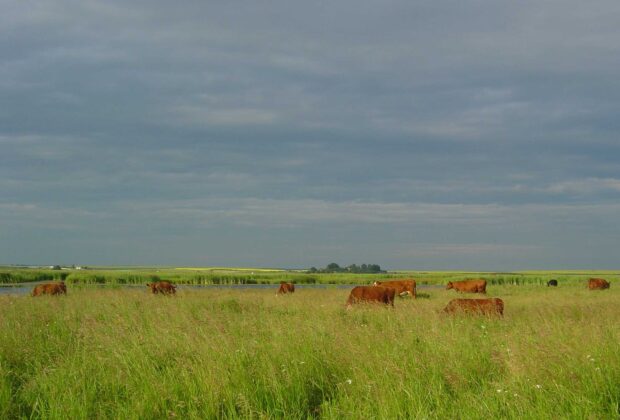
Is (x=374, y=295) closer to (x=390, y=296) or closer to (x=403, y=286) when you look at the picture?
(x=390, y=296)

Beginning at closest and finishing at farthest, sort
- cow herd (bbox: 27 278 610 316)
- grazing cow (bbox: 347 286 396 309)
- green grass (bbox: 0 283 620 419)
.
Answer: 1. green grass (bbox: 0 283 620 419)
2. cow herd (bbox: 27 278 610 316)
3. grazing cow (bbox: 347 286 396 309)

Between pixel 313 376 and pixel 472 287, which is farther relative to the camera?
pixel 472 287

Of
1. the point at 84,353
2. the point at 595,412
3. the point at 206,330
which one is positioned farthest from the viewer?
the point at 206,330

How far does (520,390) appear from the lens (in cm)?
559

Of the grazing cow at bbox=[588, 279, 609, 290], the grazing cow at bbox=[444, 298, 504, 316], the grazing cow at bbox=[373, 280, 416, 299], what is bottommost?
the grazing cow at bbox=[588, 279, 609, 290]

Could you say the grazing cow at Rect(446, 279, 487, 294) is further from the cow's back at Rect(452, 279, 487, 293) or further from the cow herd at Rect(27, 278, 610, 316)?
the cow herd at Rect(27, 278, 610, 316)

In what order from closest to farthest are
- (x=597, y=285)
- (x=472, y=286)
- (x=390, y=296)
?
(x=390, y=296), (x=472, y=286), (x=597, y=285)

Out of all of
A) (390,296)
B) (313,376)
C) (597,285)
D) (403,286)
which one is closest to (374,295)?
(390,296)

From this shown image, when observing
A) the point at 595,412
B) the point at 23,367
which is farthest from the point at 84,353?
the point at 595,412

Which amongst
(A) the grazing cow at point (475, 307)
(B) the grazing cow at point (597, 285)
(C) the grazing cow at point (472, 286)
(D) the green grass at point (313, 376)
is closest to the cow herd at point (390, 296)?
(A) the grazing cow at point (475, 307)

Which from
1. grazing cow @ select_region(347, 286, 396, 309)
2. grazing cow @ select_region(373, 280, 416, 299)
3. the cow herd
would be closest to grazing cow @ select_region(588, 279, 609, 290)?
the cow herd

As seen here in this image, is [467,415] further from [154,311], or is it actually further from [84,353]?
[154,311]

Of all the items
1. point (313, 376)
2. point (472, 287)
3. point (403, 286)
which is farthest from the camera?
point (472, 287)

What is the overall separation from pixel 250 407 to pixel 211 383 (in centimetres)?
64
